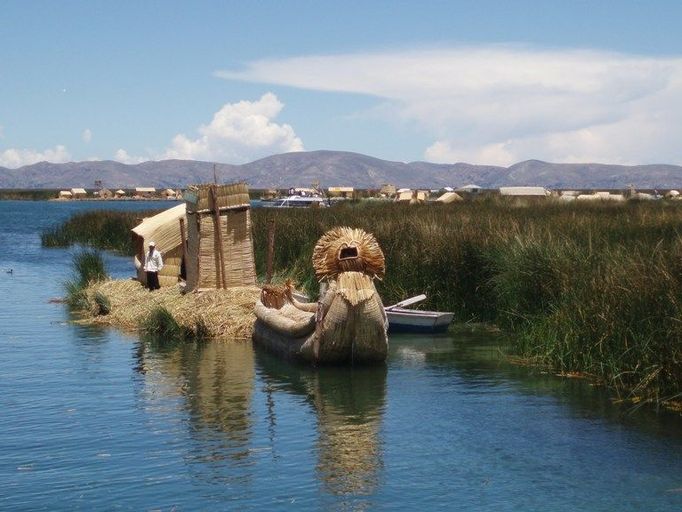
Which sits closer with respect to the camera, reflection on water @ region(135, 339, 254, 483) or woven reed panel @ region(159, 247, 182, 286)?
reflection on water @ region(135, 339, 254, 483)

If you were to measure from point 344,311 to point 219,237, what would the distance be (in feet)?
20.9

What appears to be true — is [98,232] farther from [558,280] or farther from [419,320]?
[558,280]

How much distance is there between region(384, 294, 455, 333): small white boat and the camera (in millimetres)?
22036

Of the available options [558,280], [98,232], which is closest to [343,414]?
[558,280]

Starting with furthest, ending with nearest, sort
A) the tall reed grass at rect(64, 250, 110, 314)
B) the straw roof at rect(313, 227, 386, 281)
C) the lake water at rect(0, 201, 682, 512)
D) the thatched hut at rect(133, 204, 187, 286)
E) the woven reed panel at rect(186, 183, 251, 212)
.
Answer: the tall reed grass at rect(64, 250, 110, 314)
the thatched hut at rect(133, 204, 187, 286)
the woven reed panel at rect(186, 183, 251, 212)
the straw roof at rect(313, 227, 386, 281)
the lake water at rect(0, 201, 682, 512)

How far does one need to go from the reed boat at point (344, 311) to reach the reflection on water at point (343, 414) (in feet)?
0.92

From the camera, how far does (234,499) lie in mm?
11406

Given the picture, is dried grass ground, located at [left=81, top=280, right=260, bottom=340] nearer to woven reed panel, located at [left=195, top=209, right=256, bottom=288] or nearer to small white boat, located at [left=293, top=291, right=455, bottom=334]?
woven reed panel, located at [left=195, top=209, right=256, bottom=288]

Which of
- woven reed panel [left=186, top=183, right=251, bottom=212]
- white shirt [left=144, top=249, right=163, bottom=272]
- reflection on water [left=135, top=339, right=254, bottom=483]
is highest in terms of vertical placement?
woven reed panel [left=186, top=183, right=251, bottom=212]

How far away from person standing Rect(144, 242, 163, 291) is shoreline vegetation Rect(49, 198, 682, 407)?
1.08 meters

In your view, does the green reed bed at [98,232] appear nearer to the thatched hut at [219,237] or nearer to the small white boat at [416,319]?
the thatched hut at [219,237]

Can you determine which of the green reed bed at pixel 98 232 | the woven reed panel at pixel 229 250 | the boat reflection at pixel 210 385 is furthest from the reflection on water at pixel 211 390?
the green reed bed at pixel 98 232

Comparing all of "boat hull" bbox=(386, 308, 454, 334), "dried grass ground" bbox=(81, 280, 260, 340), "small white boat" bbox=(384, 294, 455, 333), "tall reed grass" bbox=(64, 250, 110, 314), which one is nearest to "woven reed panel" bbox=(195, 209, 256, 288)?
"dried grass ground" bbox=(81, 280, 260, 340)

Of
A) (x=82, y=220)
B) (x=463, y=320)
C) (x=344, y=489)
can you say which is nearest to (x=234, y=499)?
(x=344, y=489)
